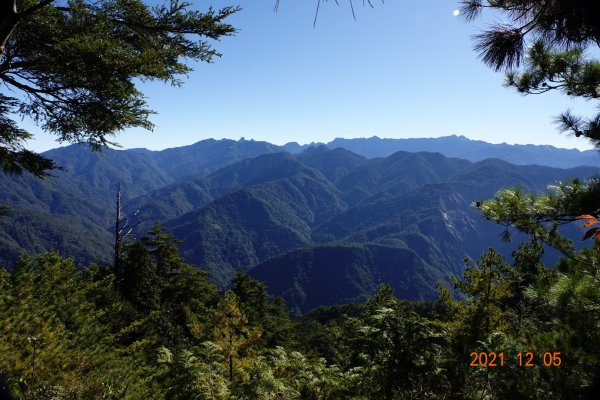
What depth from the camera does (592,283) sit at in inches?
161

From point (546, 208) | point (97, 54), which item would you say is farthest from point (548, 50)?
point (97, 54)

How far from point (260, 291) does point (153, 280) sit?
13332mm

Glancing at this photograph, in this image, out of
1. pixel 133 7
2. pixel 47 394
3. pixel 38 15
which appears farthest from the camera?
pixel 133 7

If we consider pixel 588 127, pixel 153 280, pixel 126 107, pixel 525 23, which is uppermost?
pixel 525 23

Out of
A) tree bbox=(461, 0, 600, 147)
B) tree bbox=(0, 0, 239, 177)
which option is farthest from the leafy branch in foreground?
tree bbox=(0, 0, 239, 177)

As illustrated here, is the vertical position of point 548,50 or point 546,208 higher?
point 548,50

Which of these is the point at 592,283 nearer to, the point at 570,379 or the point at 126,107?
the point at 570,379

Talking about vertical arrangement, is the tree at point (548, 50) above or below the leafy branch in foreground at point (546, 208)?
above

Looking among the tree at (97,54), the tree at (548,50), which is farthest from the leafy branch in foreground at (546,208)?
the tree at (97,54)

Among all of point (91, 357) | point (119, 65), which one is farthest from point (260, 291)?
point (119, 65)

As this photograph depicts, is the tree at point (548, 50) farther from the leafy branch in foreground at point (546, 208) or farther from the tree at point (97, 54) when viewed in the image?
the tree at point (97, 54)

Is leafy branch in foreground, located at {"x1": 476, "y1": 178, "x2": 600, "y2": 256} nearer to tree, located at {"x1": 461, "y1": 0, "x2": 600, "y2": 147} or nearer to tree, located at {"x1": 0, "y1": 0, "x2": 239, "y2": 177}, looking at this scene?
tree, located at {"x1": 461, "y1": 0, "x2": 600, "y2": 147}

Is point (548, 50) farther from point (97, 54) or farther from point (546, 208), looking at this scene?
point (97, 54)

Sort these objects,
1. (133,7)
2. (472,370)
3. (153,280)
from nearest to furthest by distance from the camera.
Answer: (472,370) → (133,7) → (153,280)
